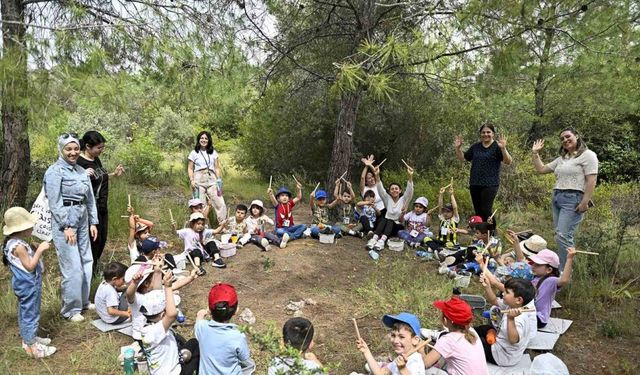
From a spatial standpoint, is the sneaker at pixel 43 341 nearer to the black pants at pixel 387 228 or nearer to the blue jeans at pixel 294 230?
the blue jeans at pixel 294 230

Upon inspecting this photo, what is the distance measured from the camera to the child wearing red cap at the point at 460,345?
2.67 meters

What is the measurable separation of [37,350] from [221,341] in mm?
1643

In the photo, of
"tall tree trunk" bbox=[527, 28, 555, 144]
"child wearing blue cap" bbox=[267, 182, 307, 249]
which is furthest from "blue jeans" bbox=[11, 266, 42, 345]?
"tall tree trunk" bbox=[527, 28, 555, 144]

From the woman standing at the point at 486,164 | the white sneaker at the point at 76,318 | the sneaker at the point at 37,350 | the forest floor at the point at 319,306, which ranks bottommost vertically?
the sneaker at the point at 37,350

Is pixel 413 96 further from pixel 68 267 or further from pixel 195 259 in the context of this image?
pixel 68 267

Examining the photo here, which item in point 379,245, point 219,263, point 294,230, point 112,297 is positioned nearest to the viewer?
point 112,297

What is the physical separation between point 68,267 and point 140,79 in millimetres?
1825

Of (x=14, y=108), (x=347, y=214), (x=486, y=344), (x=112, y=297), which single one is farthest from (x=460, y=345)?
(x=347, y=214)

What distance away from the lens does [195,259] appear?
4.78m

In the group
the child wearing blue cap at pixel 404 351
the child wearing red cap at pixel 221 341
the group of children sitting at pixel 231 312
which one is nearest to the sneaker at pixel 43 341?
the group of children sitting at pixel 231 312

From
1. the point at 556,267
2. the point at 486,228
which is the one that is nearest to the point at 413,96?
the point at 486,228

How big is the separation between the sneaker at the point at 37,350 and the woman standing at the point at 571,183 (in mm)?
4476

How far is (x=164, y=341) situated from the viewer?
2.81 metres

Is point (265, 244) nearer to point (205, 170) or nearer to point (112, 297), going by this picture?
point (205, 170)
